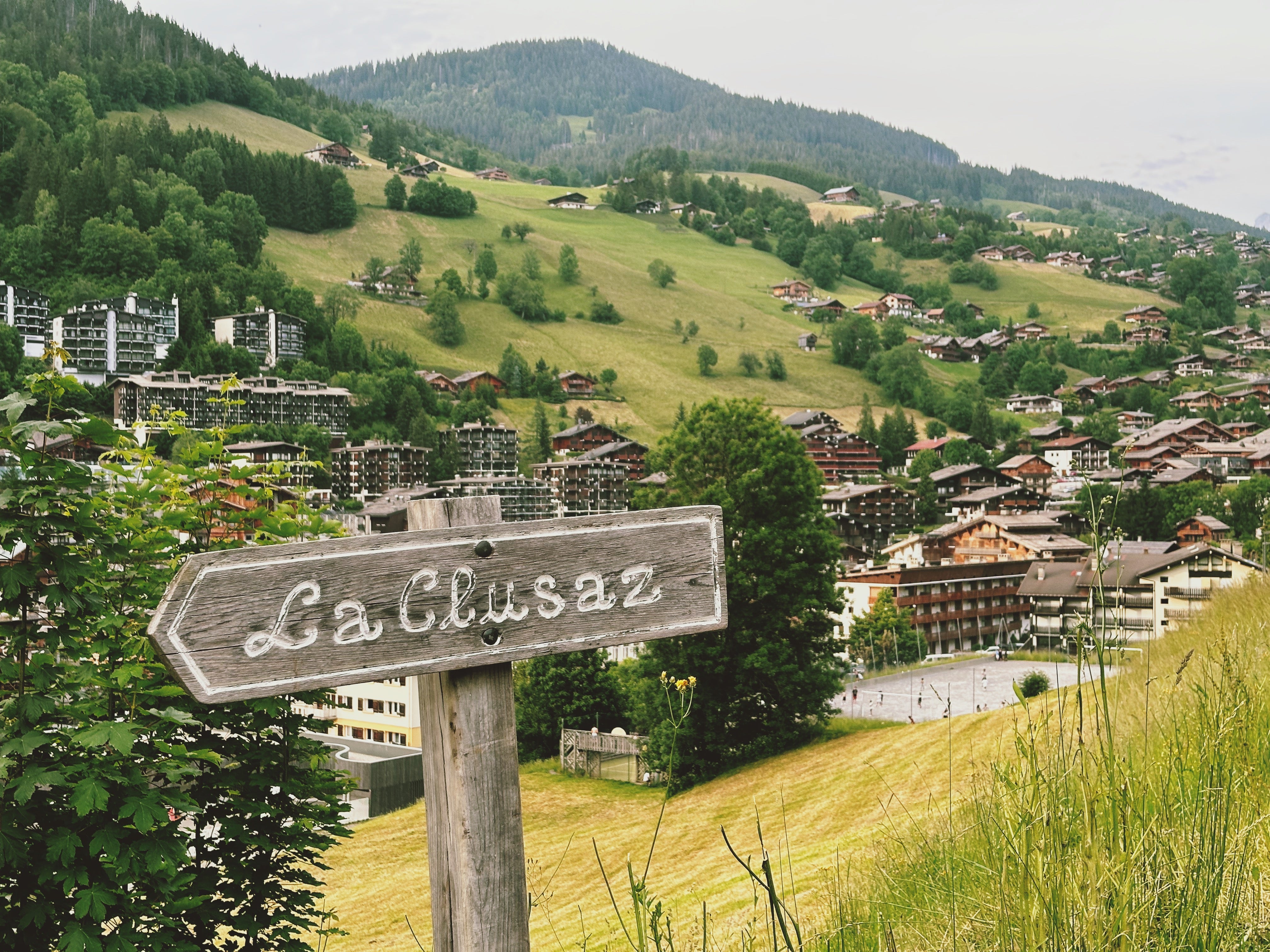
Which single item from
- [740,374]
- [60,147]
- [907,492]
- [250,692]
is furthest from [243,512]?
[60,147]

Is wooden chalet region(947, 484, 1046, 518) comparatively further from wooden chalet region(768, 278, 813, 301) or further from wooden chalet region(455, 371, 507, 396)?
wooden chalet region(768, 278, 813, 301)

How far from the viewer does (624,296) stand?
107688 mm

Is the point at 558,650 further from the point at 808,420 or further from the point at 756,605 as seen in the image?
the point at 808,420

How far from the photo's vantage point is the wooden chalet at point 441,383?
77.6 meters

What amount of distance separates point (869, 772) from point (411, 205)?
110078 millimetres

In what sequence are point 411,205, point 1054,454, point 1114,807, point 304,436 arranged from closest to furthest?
1. point 1114,807
2. point 304,436
3. point 1054,454
4. point 411,205

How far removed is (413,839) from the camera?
17344 mm

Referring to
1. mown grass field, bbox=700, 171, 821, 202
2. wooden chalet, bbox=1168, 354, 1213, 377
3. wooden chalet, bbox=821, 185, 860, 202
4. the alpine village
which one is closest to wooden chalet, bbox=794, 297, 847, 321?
the alpine village

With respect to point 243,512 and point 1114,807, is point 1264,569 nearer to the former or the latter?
point 1114,807

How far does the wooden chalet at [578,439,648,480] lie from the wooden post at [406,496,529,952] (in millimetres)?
65075

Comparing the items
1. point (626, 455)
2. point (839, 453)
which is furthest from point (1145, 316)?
point (626, 455)

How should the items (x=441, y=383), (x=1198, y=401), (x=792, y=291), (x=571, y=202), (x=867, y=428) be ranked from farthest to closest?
(x=571, y=202), (x=792, y=291), (x=1198, y=401), (x=867, y=428), (x=441, y=383)

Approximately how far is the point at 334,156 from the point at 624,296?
4141 cm

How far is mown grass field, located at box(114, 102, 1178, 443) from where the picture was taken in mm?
89250
